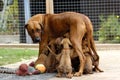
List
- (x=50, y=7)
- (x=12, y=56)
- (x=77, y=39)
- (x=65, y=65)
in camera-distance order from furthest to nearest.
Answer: (x=50, y=7) → (x=12, y=56) → (x=77, y=39) → (x=65, y=65)

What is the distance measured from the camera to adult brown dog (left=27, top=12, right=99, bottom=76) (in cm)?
748

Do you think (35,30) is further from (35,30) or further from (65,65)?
(65,65)

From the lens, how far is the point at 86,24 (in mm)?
7609

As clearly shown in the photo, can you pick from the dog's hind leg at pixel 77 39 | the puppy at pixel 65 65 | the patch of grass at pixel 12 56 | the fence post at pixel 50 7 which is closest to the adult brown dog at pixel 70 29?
the dog's hind leg at pixel 77 39

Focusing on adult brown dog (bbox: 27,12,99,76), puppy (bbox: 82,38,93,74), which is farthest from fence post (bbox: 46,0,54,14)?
puppy (bbox: 82,38,93,74)

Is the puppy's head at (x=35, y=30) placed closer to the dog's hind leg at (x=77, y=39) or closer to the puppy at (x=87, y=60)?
the dog's hind leg at (x=77, y=39)

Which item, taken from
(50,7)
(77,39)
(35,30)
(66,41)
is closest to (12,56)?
(50,7)

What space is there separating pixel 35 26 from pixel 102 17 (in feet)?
23.7

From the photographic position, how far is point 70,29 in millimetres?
7570

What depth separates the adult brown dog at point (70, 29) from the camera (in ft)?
24.5

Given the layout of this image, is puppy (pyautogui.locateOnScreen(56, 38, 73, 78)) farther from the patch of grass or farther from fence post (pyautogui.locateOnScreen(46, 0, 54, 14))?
fence post (pyautogui.locateOnScreen(46, 0, 54, 14))

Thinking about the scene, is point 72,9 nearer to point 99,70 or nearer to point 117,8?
point 117,8

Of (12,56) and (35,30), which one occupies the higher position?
(35,30)

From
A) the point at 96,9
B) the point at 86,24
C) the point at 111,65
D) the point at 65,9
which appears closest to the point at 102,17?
the point at 96,9
